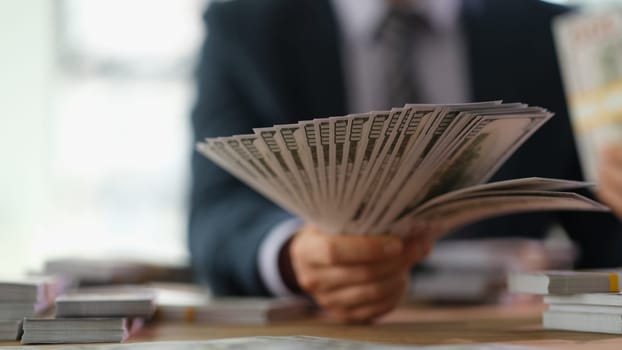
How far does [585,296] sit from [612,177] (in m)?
0.56

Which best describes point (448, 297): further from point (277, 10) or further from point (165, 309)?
point (277, 10)

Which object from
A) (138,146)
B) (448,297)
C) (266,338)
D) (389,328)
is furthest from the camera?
(138,146)

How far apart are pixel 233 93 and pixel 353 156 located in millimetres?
841

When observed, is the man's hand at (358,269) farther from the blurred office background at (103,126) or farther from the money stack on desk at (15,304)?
the blurred office background at (103,126)

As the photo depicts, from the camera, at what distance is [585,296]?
691mm

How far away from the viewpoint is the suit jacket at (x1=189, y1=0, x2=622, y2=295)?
1.39m

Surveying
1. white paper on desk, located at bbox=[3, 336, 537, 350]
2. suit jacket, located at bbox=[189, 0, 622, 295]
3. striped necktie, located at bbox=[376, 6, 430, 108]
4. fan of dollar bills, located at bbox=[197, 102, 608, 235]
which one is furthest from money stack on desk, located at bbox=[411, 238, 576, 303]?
white paper on desk, located at bbox=[3, 336, 537, 350]

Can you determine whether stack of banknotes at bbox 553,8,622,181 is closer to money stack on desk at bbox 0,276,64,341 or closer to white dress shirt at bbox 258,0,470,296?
white dress shirt at bbox 258,0,470,296

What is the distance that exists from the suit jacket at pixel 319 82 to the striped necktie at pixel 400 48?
107 mm

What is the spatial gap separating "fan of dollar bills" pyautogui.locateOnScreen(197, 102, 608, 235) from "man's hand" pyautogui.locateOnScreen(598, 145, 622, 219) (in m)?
0.50

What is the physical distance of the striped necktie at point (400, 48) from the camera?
1.52 metres


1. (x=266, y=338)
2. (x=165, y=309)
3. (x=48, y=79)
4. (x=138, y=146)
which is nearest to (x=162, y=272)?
(x=165, y=309)

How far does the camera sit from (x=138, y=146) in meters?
3.44

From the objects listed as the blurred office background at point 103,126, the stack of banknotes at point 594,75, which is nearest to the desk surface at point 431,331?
the stack of banknotes at point 594,75
